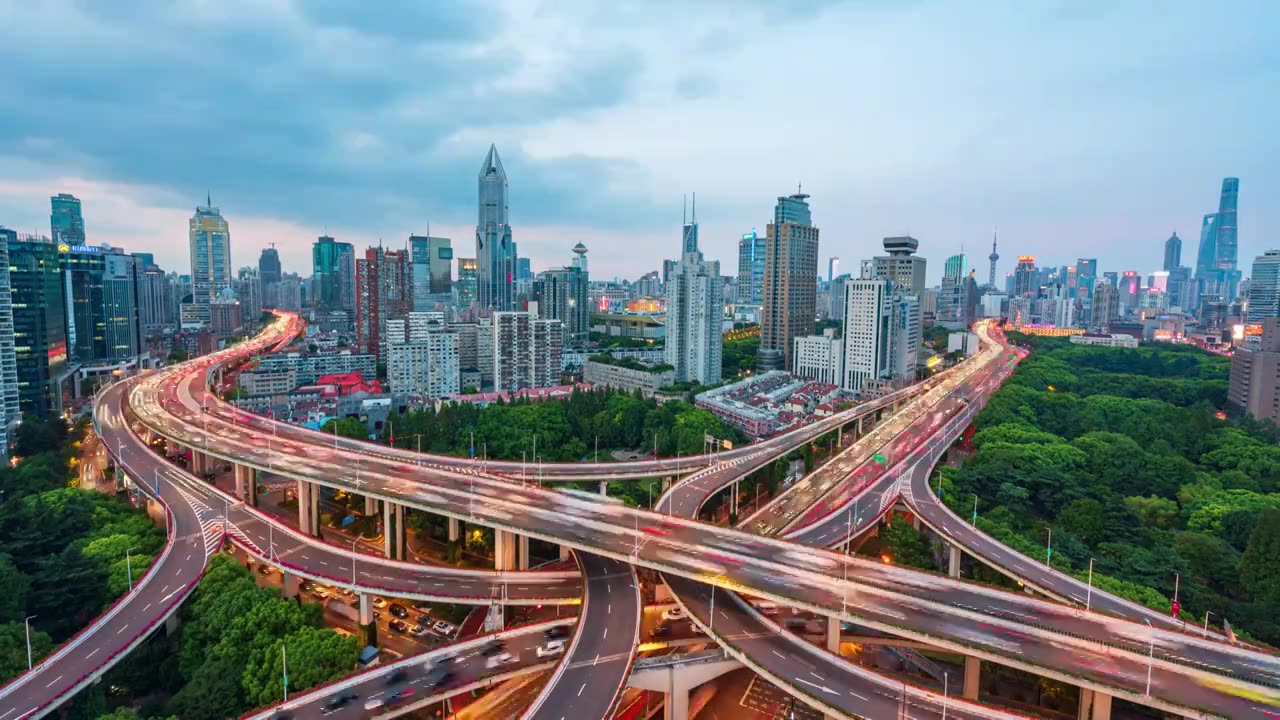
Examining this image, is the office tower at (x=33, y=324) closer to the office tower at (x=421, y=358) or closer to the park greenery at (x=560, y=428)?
the office tower at (x=421, y=358)

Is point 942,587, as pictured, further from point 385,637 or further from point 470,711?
point 385,637

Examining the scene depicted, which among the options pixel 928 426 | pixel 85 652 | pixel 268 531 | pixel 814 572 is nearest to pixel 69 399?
pixel 268 531

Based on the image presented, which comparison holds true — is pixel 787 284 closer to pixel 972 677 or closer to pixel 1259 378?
pixel 1259 378

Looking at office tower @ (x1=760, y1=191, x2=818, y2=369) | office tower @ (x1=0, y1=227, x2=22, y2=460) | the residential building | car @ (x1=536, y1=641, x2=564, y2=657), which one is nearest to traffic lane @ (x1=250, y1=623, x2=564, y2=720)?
car @ (x1=536, y1=641, x2=564, y2=657)

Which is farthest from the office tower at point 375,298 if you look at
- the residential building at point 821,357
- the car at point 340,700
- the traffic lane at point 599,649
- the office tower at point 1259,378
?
the office tower at point 1259,378

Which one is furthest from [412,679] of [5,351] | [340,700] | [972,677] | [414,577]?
[5,351]
